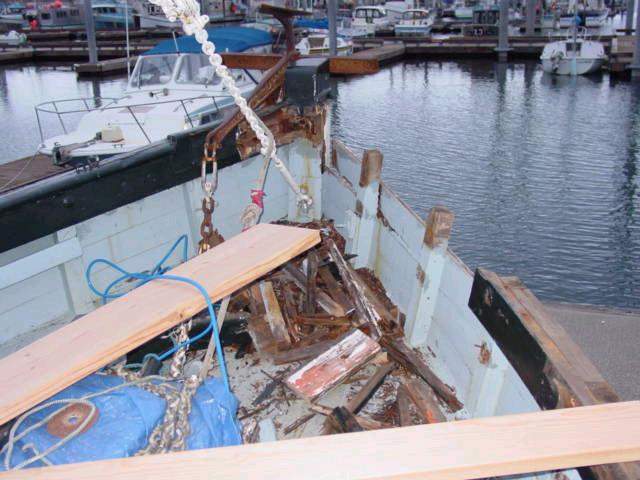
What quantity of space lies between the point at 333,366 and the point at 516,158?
15834 millimetres

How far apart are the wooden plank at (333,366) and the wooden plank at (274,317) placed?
49cm

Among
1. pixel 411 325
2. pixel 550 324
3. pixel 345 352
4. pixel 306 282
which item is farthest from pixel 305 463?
pixel 306 282

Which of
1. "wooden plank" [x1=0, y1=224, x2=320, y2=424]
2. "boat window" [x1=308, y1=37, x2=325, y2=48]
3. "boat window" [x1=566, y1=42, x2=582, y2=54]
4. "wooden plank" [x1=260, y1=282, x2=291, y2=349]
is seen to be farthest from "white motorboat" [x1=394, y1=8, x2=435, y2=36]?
"wooden plank" [x1=0, y1=224, x2=320, y2=424]

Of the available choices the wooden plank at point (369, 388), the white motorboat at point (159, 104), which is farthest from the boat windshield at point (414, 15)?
the wooden plank at point (369, 388)

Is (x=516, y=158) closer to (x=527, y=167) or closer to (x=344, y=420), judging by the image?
(x=527, y=167)

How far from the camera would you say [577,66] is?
35.0 metres

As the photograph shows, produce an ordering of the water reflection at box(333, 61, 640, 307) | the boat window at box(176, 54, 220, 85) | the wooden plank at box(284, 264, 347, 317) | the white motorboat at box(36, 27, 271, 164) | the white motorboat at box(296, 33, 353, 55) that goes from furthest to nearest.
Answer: the white motorboat at box(296, 33, 353, 55) < the boat window at box(176, 54, 220, 85) < the water reflection at box(333, 61, 640, 307) < the white motorboat at box(36, 27, 271, 164) < the wooden plank at box(284, 264, 347, 317)

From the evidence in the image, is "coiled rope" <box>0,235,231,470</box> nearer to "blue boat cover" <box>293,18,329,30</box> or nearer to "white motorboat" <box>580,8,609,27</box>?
"blue boat cover" <box>293,18,329,30</box>

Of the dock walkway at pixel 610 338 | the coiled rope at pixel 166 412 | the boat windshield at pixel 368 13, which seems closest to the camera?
the coiled rope at pixel 166 412

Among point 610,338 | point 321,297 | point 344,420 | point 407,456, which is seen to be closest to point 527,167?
point 610,338

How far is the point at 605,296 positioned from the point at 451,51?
127 ft

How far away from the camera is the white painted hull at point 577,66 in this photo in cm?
3491

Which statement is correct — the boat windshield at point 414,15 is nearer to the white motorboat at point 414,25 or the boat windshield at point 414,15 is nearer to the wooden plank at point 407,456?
the white motorboat at point 414,25

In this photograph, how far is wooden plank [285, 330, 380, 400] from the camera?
5145 millimetres
